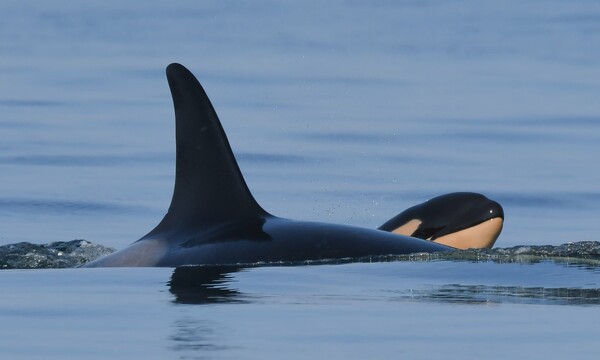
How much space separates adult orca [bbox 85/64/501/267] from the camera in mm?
11797

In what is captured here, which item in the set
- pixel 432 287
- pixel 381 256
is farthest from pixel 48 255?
pixel 432 287

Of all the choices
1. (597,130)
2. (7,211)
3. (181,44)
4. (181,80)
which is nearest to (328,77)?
(597,130)

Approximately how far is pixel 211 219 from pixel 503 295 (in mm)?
2855

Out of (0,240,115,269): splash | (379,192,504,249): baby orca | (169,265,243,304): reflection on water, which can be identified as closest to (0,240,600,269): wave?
(0,240,115,269): splash

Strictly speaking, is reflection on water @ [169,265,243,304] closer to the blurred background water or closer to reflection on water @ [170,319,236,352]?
reflection on water @ [170,319,236,352]

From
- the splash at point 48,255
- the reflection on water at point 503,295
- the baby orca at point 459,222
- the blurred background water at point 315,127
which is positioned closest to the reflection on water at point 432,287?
the reflection on water at point 503,295

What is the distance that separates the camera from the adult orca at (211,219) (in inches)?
464

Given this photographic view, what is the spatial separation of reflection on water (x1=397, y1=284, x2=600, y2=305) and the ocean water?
0.03 meters

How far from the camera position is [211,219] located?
12086mm

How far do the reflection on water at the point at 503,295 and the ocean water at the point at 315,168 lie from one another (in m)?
0.03

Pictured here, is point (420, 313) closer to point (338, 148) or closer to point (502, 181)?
point (502, 181)

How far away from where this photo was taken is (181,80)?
40.0ft

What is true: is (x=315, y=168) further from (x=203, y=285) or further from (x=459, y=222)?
(x=203, y=285)

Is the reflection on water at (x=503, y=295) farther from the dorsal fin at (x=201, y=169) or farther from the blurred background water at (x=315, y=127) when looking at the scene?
the blurred background water at (x=315, y=127)
